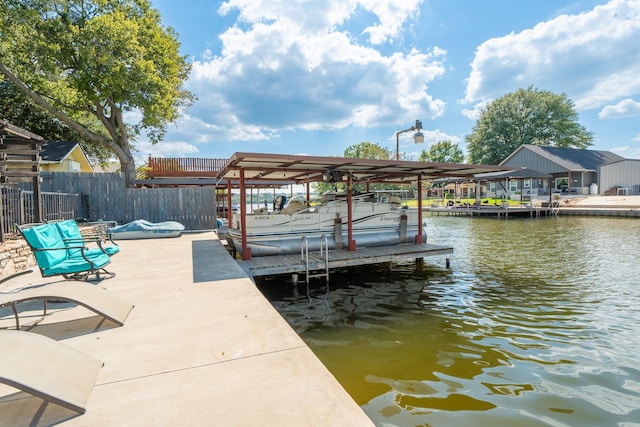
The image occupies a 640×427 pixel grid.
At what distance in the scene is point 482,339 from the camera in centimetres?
472

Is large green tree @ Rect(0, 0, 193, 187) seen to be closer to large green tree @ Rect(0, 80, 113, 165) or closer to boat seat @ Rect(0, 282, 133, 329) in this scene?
large green tree @ Rect(0, 80, 113, 165)

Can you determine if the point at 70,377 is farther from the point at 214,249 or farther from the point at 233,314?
the point at 214,249

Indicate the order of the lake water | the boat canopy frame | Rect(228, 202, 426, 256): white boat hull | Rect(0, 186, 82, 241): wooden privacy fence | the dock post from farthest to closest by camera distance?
the dock post
Rect(228, 202, 426, 256): white boat hull
the boat canopy frame
Rect(0, 186, 82, 241): wooden privacy fence
the lake water

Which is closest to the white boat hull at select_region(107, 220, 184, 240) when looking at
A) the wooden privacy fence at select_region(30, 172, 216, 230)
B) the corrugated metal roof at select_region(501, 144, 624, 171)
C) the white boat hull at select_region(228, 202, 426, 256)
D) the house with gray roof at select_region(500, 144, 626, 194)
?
the wooden privacy fence at select_region(30, 172, 216, 230)

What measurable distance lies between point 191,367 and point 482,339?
159 inches

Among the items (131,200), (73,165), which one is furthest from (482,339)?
(73,165)

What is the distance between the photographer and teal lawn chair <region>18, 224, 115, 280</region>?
435 cm

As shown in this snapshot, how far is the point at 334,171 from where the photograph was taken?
8578 mm

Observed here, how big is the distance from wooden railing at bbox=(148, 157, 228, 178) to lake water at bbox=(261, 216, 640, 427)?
1400cm

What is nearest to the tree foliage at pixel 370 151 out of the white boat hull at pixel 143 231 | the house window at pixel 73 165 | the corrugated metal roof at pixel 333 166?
the house window at pixel 73 165

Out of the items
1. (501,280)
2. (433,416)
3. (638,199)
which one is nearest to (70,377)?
(433,416)

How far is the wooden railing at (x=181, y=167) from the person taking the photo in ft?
64.2

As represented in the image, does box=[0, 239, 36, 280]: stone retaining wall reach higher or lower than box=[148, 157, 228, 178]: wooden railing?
lower

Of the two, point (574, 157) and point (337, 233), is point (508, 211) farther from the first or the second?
point (337, 233)
